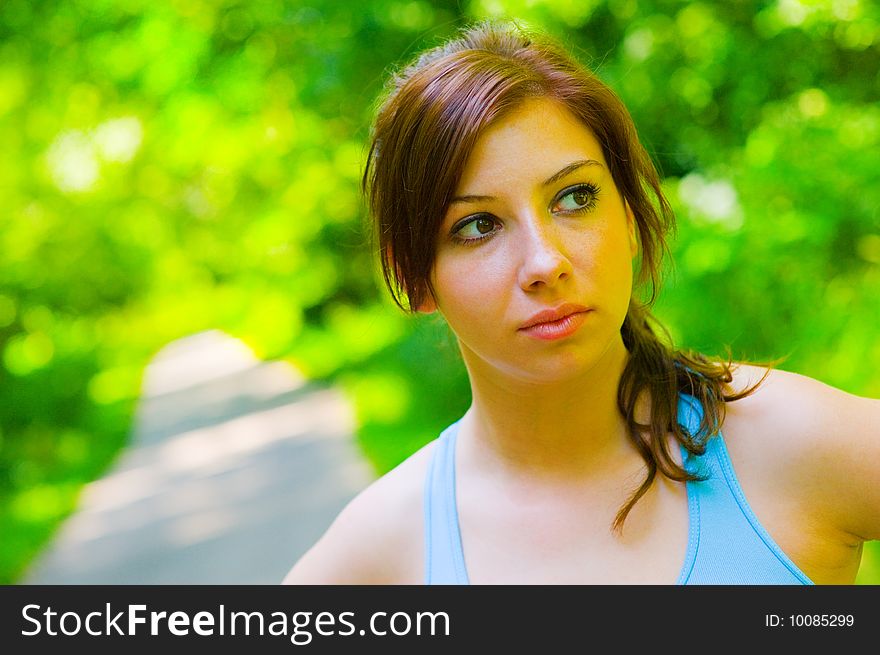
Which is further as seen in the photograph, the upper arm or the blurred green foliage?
the blurred green foliage

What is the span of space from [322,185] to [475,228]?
25.1ft

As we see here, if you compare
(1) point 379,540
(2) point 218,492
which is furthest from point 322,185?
(1) point 379,540

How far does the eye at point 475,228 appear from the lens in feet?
5.08

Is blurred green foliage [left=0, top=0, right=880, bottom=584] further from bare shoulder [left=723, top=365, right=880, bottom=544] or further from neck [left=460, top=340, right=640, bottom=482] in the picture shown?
bare shoulder [left=723, top=365, right=880, bottom=544]

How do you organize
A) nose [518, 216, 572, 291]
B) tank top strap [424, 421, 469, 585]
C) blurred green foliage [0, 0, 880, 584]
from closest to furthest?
nose [518, 216, 572, 291] < tank top strap [424, 421, 469, 585] < blurred green foliage [0, 0, 880, 584]

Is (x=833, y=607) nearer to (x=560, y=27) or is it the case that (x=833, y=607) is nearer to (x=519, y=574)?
(x=519, y=574)

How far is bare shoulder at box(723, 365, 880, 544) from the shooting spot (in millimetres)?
1510

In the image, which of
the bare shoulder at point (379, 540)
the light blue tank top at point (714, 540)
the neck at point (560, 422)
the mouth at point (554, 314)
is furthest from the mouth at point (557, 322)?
the bare shoulder at point (379, 540)

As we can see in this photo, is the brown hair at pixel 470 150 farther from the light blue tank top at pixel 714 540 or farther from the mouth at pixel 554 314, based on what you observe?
the mouth at pixel 554 314

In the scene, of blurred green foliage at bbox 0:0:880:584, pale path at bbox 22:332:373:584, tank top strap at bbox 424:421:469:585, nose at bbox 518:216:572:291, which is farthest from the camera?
pale path at bbox 22:332:373:584

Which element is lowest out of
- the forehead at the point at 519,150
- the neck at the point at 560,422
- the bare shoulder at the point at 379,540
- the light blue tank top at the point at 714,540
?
the light blue tank top at the point at 714,540

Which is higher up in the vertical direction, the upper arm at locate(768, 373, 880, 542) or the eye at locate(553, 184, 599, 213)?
the eye at locate(553, 184, 599, 213)

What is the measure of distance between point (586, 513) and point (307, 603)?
22.8 inches

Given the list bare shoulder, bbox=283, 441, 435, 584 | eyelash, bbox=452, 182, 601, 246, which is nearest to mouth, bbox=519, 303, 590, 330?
eyelash, bbox=452, 182, 601, 246
